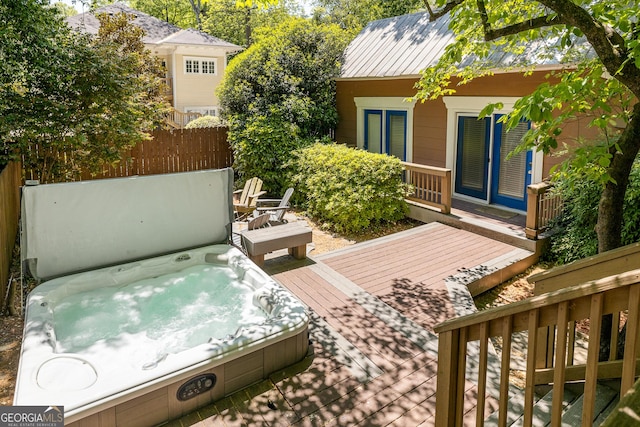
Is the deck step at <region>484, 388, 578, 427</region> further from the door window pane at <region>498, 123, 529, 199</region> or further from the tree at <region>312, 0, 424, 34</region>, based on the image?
the tree at <region>312, 0, 424, 34</region>

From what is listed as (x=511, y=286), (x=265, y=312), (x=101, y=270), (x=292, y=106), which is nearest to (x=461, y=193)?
(x=511, y=286)

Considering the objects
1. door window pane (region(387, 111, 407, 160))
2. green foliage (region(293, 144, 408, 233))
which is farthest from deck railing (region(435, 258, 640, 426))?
door window pane (region(387, 111, 407, 160))

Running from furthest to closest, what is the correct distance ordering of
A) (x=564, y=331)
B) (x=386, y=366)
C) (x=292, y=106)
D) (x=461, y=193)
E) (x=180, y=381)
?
1. (x=292, y=106)
2. (x=461, y=193)
3. (x=386, y=366)
4. (x=180, y=381)
5. (x=564, y=331)

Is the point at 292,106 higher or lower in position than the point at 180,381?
higher

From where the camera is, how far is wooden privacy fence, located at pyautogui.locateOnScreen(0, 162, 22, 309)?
5.83 meters

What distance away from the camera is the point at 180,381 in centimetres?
387

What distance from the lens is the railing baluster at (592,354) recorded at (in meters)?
1.86

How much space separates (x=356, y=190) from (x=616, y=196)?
209 inches

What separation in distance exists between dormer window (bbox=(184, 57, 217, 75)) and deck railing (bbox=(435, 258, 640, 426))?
23.1 metres

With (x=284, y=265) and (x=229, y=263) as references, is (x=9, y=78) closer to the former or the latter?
(x=229, y=263)

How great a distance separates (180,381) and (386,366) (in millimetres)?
1972

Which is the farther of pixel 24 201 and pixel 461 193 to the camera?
pixel 461 193

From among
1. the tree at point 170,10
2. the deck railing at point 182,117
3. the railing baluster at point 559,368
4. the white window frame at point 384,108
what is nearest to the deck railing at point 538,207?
the white window frame at point 384,108

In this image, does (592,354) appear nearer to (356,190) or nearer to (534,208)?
(534,208)
